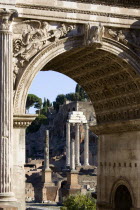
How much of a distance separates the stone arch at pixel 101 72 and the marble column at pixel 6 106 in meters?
0.55

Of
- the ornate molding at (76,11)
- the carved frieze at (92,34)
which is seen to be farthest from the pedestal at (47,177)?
the carved frieze at (92,34)

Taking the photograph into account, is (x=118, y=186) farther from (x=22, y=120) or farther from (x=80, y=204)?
(x=80, y=204)

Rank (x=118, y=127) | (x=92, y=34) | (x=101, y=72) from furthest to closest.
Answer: (x=118, y=127), (x=101, y=72), (x=92, y=34)

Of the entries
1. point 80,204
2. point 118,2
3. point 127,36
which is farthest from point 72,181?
point 118,2

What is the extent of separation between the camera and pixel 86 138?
10650cm

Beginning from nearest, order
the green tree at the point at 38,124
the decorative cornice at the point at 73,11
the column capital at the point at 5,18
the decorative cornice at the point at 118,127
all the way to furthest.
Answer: the column capital at the point at 5,18
the decorative cornice at the point at 73,11
the decorative cornice at the point at 118,127
the green tree at the point at 38,124

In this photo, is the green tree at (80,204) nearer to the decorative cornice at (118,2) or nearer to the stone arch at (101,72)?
the stone arch at (101,72)

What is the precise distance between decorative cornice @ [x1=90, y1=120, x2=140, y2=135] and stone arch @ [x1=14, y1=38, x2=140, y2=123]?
0.67 ft

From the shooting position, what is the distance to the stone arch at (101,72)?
18.2m

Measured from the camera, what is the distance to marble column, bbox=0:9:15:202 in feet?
56.2

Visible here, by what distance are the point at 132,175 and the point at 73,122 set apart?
307ft

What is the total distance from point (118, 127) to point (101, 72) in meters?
1.80

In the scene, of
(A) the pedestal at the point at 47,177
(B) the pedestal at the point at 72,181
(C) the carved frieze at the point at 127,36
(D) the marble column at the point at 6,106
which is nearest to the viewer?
(D) the marble column at the point at 6,106

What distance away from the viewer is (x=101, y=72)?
20781 millimetres
